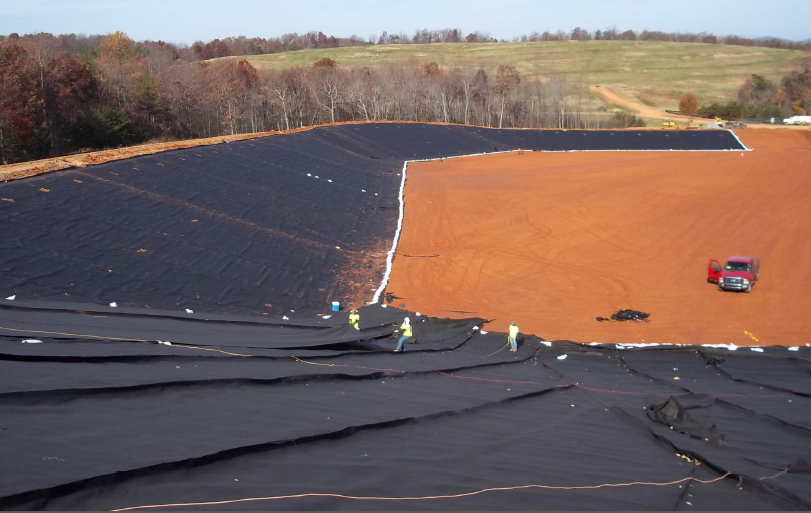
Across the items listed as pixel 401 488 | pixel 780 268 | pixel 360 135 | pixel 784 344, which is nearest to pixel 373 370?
pixel 401 488

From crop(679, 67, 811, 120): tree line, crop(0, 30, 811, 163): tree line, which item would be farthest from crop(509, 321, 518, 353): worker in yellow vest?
crop(679, 67, 811, 120): tree line

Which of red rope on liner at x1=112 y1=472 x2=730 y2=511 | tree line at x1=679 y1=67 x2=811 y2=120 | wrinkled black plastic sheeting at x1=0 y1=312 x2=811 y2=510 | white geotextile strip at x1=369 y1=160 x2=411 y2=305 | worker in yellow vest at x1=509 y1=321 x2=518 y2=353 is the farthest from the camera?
tree line at x1=679 y1=67 x2=811 y2=120

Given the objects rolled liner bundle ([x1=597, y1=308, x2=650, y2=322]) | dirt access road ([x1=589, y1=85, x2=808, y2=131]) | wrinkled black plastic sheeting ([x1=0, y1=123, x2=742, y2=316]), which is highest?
dirt access road ([x1=589, y1=85, x2=808, y2=131])

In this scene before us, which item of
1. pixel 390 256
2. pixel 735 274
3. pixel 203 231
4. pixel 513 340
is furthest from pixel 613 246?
pixel 203 231

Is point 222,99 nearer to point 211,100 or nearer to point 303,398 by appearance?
point 211,100

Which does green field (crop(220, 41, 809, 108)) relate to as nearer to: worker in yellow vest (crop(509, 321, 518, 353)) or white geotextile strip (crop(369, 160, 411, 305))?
white geotextile strip (crop(369, 160, 411, 305))
